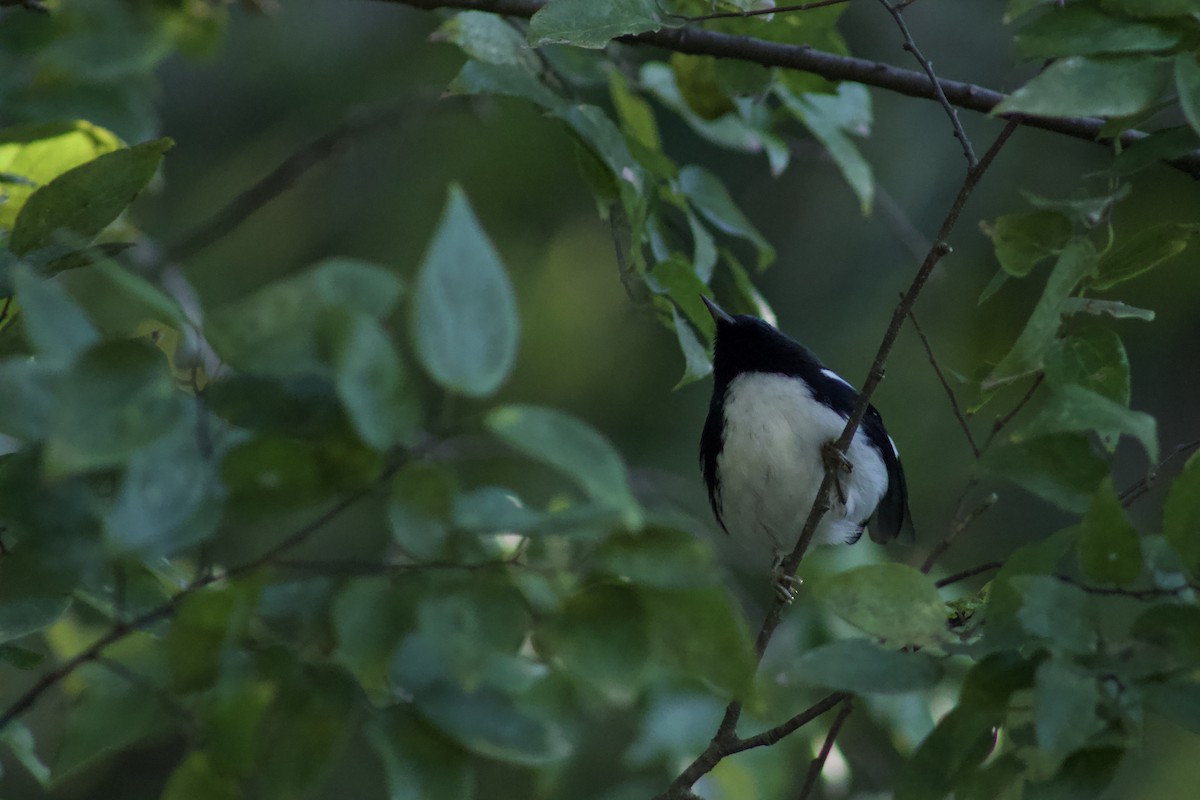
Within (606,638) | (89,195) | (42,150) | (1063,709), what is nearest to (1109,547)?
(1063,709)

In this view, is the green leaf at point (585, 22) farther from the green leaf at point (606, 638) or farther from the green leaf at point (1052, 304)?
the green leaf at point (606, 638)

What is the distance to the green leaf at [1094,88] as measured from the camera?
43.1 inches

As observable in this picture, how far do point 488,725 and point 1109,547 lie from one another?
550 millimetres

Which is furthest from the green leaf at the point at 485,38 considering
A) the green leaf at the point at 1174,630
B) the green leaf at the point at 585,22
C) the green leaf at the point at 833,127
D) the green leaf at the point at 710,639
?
the green leaf at the point at 1174,630

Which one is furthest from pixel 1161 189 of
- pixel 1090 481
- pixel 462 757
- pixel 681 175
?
pixel 462 757

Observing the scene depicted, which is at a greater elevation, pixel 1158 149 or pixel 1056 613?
pixel 1158 149

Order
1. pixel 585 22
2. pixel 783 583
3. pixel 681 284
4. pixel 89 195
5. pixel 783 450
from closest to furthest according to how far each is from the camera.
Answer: pixel 89 195
pixel 585 22
pixel 681 284
pixel 783 583
pixel 783 450

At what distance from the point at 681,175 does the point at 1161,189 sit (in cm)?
255

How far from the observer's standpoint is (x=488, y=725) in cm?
107

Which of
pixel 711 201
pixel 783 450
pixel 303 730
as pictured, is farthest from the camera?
pixel 783 450

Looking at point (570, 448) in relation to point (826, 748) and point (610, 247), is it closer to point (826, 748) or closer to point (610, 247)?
A: point (826, 748)

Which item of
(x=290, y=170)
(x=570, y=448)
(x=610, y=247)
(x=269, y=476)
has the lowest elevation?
(x=610, y=247)

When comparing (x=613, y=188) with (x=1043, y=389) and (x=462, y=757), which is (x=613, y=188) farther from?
(x=1043, y=389)

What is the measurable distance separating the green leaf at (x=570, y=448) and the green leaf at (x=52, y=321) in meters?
0.30
